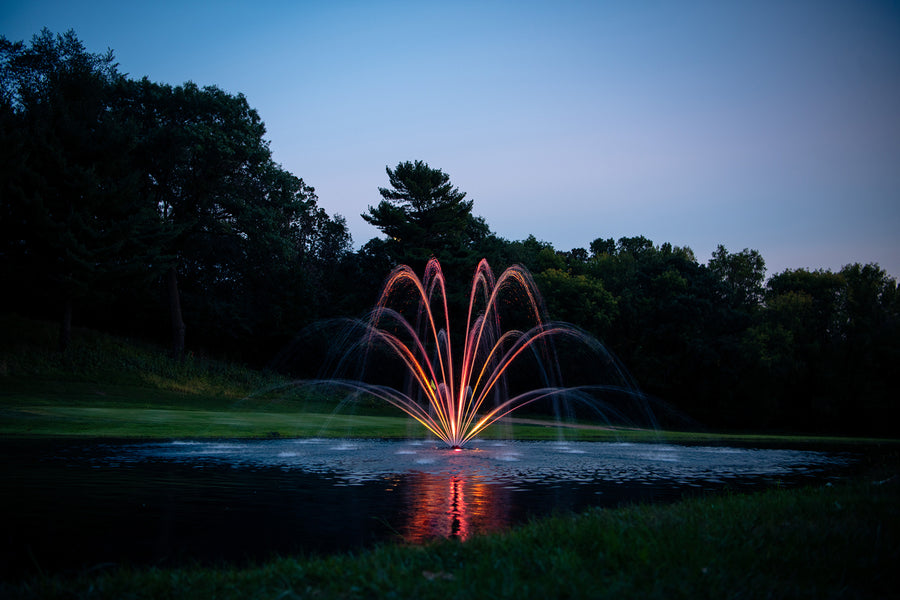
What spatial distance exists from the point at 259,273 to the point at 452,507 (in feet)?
179

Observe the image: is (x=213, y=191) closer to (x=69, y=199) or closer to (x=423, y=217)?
(x=69, y=199)

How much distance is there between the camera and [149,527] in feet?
31.6

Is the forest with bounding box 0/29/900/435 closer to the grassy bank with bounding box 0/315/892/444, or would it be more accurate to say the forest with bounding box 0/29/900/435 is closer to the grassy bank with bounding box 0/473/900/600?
the grassy bank with bounding box 0/315/892/444

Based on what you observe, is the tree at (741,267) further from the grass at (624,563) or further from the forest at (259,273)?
the grass at (624,563)

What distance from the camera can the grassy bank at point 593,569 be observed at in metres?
5.61

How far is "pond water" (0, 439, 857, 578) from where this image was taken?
346 inches

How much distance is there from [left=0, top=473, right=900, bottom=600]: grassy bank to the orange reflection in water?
1699mm

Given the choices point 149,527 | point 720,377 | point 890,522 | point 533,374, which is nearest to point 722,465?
point 890,522

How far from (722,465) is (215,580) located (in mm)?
18287

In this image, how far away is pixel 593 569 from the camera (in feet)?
20.1

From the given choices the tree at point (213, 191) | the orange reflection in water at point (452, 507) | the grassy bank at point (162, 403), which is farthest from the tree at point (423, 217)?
the orange reflection in water at point (452, 507)

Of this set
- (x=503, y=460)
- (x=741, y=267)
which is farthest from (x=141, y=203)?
(x=741, y=267)

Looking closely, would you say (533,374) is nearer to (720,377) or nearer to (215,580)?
(720,377)

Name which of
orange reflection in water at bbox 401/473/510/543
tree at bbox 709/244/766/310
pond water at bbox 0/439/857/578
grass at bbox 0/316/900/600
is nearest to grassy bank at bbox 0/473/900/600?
grass at bbox 0/316/900/600
